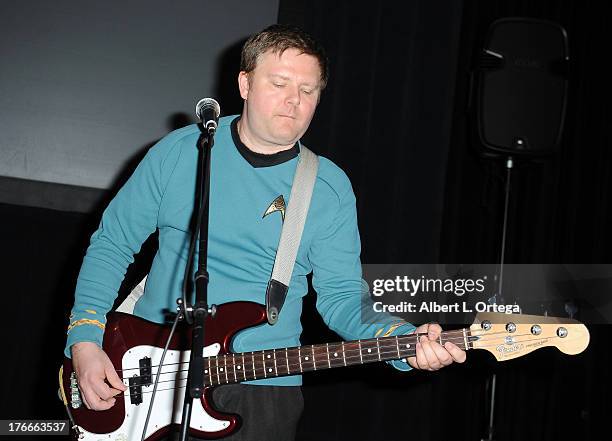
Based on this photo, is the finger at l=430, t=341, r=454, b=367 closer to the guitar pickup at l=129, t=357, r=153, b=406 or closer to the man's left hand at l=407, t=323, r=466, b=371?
the man's left hand at l=407, t=323, r=466, b=371

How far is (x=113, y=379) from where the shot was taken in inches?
88.6

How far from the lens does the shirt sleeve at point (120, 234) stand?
7.89ft

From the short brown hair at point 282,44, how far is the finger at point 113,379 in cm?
108

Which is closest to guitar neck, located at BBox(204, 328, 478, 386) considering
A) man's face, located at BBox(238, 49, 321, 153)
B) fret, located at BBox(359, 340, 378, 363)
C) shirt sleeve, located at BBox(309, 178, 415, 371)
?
fret, located at BBox(359, 340, 378, 363)

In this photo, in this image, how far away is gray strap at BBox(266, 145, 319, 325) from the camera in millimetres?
2350

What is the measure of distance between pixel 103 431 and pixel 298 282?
0.78 m

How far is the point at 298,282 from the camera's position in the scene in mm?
2508

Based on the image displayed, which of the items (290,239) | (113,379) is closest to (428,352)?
(290,239)

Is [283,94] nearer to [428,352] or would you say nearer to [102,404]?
[428,352]

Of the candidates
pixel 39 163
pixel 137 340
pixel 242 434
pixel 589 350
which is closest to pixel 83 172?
pixel 39 163

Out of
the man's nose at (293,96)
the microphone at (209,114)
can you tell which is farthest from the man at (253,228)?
the microphone at (209,114)

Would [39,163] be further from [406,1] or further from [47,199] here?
[406,1]

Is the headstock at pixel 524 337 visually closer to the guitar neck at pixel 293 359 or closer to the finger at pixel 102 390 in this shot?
the guitar neck at pixel 293 359

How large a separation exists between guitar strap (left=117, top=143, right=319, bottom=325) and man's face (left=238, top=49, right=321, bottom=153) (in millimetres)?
123
